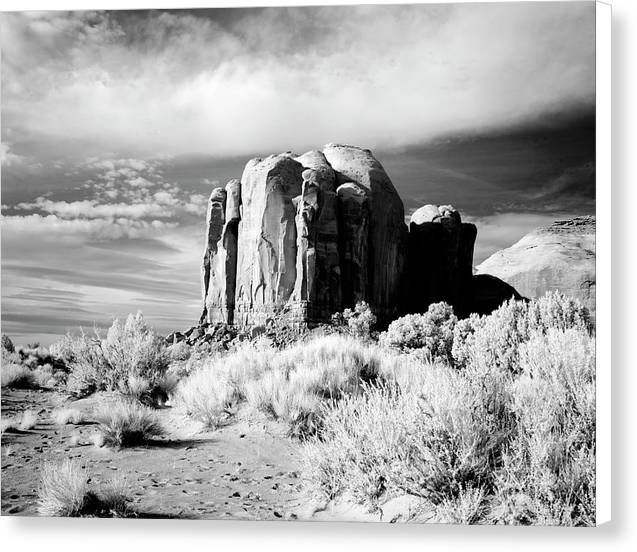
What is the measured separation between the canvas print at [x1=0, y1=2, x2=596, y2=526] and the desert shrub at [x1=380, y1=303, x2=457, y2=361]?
182 centimetres

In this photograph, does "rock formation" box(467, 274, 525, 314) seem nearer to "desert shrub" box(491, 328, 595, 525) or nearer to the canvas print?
the canvas print

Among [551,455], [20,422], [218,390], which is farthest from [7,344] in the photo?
[551,455]

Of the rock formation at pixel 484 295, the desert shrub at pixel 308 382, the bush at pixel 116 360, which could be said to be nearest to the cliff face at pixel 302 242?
the rock formation at pixel 484 295

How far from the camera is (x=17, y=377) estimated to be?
10.2 meters

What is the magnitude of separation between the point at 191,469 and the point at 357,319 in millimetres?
20933

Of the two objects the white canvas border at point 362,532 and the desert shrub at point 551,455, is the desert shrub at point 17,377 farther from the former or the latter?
the desert shrub at point 551,455

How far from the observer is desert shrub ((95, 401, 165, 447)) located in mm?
7133

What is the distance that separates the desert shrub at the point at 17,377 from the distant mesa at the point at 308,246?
19.4m

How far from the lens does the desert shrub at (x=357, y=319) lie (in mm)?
26528

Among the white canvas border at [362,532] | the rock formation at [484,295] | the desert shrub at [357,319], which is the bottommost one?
the white canvas border at [362,532]

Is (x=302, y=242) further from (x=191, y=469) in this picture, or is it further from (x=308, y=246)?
(x=191, y=469)

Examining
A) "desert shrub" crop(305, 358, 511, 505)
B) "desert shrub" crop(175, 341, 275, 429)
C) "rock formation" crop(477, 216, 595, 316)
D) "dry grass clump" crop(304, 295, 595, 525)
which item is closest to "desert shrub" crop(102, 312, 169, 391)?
"desert shrub" crop(175, 341, 275, 429)
